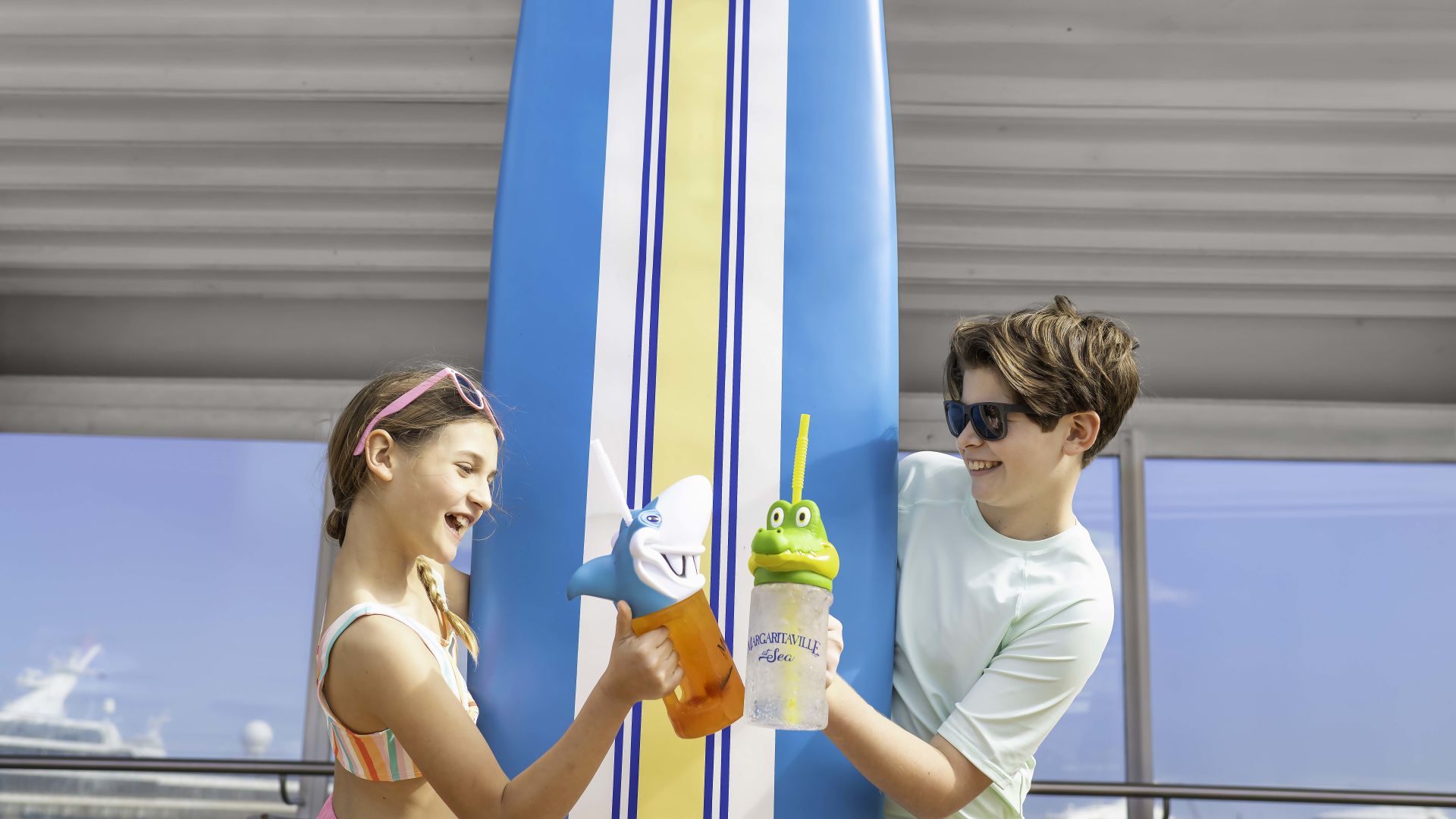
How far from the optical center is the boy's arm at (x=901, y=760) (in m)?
1.36

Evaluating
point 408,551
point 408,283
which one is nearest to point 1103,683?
point 408,283

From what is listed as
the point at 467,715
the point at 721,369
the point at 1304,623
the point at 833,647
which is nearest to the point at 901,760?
the point at 833,647

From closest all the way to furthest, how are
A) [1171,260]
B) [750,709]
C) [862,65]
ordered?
[750,709], [862,65], [1171,260]

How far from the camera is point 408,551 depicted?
1.51 meters

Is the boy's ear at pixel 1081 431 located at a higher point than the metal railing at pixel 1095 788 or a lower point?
higher

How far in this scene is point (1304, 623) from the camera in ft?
15.4

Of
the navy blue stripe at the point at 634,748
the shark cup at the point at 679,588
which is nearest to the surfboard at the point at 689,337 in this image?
the navy blue stripe at the point at 634,748

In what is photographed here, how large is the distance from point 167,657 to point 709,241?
4.12 m

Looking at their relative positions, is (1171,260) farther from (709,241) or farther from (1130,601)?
(709,241)

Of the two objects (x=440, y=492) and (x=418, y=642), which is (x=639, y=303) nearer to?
(x=440, y=492)

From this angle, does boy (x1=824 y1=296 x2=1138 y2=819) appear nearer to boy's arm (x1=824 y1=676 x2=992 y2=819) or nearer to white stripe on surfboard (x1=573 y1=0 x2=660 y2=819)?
boy's arm (x1=824 y1=676 x2=992 y2=819)

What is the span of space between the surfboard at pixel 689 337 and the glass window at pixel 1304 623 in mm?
3477

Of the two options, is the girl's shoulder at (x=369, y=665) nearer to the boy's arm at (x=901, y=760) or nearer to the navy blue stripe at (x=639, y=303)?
the navy blue stripe at (x=639, y=303)

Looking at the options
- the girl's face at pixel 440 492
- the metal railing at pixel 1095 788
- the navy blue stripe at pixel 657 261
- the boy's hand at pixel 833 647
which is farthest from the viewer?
the metal railing at pixel 1095 788
